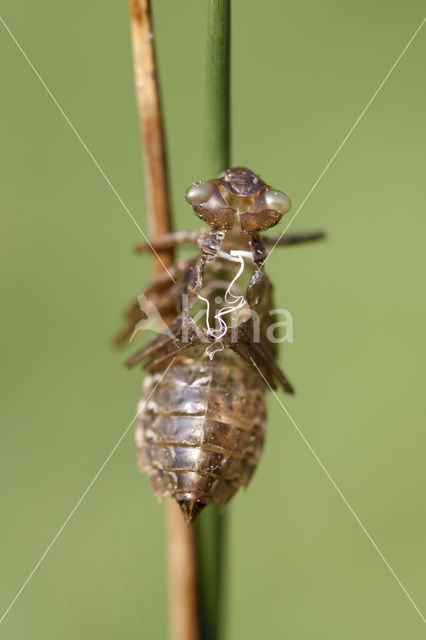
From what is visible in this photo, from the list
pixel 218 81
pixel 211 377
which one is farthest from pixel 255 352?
pixel 218 81

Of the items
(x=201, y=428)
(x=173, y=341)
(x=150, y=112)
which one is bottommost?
(x=201, y=428)

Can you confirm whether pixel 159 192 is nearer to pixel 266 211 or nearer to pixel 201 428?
pixel 266 211

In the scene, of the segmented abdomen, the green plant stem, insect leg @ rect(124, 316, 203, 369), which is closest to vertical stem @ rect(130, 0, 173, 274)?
the green plant stem

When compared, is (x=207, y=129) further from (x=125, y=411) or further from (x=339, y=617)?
(x=339, y=617)

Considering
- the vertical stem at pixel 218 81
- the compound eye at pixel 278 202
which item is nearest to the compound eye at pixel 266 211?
the compound eye at pixel 278 202

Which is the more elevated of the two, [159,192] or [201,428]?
[159,192]

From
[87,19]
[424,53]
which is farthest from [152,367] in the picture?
[424,53]
